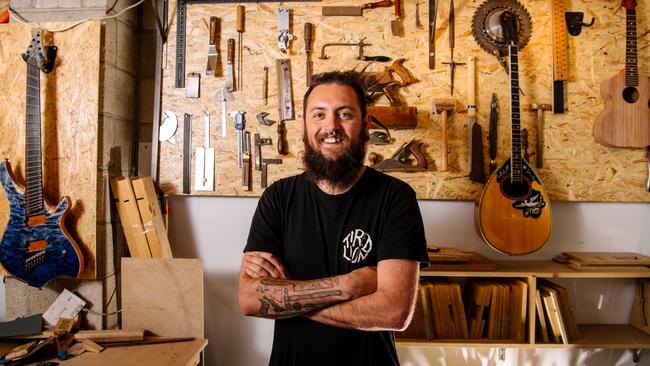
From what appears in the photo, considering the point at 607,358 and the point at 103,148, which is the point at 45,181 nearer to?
the point at 103,148

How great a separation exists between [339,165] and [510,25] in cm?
160

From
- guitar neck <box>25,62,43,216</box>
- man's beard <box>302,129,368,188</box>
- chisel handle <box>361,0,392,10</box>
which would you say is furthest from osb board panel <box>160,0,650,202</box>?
guitar neck <box>25,62,43,216</box>

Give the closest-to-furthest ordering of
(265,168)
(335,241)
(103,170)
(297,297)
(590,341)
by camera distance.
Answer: (297,297) < (335,241) < (590,341) < (103,170) < (265,168)

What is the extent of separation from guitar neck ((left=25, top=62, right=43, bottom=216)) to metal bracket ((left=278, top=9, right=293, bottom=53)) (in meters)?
1.39

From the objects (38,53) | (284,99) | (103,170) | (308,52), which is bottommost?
(103,170)

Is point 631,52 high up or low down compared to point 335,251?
up

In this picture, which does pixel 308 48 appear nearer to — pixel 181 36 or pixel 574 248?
pixel 181 36

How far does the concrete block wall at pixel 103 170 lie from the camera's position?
2172mm

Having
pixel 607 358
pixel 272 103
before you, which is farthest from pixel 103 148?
pixel 607 358

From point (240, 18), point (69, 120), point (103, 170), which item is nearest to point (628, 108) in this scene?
point (240, 18)

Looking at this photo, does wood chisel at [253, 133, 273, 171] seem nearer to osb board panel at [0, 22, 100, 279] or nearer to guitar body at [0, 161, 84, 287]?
osb board panel at [0, 22, 100, 279]

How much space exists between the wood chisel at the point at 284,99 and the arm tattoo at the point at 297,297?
3.90 feet

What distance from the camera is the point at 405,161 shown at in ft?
7.63

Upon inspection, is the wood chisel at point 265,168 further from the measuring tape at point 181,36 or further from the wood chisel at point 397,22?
the wood chisel at point 397,22
